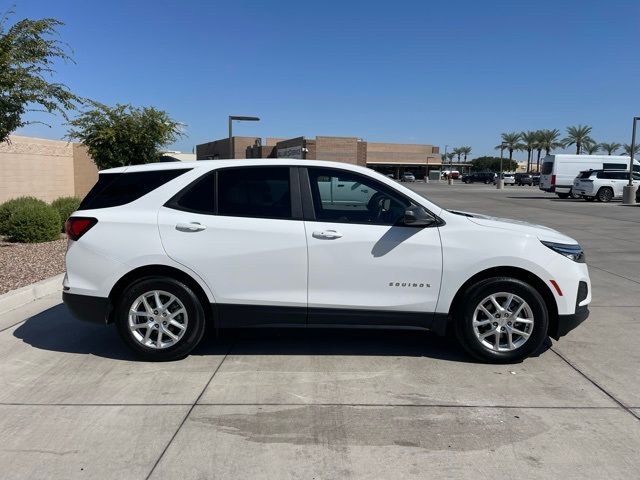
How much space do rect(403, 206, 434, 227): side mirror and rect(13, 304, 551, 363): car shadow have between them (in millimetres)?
1301

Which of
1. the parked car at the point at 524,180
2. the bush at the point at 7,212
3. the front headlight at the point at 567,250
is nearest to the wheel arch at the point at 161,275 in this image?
the front headlight at the point at 567,250

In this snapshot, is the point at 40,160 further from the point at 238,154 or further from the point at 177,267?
the point at 238,154

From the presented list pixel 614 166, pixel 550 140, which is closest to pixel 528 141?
pixel 550 140

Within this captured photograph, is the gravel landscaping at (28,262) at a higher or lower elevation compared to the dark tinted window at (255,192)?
lower

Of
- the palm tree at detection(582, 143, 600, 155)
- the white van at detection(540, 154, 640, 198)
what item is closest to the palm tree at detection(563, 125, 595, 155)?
the palm tree at detection(582, 143, 600, 155)

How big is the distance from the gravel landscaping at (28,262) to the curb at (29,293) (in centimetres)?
27

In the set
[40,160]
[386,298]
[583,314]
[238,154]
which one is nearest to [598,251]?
[583,314]

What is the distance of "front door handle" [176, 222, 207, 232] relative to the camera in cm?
491

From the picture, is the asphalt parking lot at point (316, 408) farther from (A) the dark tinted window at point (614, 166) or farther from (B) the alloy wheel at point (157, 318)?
(A) the dark tinted window at point (614, 166)

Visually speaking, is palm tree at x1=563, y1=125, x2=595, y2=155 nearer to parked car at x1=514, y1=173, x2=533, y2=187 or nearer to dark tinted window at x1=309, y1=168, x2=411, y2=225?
parked car at x1=514, y1=173, x2=533, y2=187

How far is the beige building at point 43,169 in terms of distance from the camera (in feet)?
53.7

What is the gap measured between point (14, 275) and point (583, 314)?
759 cm

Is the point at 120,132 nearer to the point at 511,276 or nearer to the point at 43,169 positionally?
the point at 43,169

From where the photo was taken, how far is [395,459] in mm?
3441
